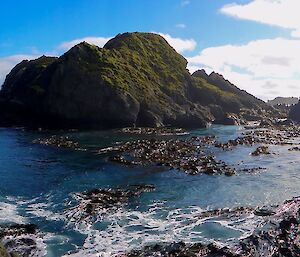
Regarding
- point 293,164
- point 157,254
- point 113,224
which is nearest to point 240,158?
point 293,164

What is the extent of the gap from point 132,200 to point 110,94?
62.7m

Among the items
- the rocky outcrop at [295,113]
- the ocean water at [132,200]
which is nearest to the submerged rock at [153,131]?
the ocean water at [132,200]

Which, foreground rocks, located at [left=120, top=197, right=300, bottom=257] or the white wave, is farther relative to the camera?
the white wave

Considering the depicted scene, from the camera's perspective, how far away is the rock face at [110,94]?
98250 mm

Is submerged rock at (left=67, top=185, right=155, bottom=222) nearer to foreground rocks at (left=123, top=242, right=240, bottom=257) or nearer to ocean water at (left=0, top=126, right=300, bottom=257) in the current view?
ocean water at (left=0, top=126, right=300, bottom=257)

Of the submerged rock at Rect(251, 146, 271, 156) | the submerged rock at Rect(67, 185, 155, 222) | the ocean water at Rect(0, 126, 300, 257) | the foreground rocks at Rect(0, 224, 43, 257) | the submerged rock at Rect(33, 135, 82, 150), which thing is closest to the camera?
the foreground rocks at Rect(0, 224, 43, 257)

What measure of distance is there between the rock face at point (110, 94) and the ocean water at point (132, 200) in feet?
105

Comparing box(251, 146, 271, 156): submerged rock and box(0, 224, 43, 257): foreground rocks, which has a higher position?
box(251, 146, 271, 156): submerged rock

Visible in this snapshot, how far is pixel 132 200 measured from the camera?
127ft

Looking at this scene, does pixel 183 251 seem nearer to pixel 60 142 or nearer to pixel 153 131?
pixel 60 142

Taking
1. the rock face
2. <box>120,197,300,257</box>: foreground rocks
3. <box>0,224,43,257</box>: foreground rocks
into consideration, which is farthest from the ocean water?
the rock face

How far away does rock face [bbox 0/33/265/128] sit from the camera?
98.2m

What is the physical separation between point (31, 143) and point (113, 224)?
46337mm

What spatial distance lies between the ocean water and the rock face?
3187cm
